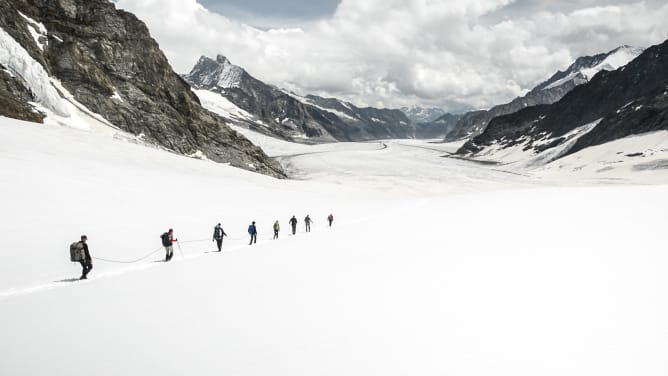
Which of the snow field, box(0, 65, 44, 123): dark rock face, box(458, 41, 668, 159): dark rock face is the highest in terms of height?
box(458, 41, 668, 159): dark rock face

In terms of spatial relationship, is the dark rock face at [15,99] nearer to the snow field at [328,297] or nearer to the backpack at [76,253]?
the snow field at [328,297]

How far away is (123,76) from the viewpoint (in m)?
76.2

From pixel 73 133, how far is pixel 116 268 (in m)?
38.7

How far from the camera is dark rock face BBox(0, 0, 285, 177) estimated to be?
65812 millimetres

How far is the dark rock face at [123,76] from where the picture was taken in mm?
65812

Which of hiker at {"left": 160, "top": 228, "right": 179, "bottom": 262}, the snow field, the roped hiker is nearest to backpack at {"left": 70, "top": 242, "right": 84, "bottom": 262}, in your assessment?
the roped hiker

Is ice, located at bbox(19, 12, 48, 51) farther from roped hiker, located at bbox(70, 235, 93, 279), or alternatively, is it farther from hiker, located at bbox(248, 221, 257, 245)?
roped hiker, located at bbox(70, 235, 93, 279)

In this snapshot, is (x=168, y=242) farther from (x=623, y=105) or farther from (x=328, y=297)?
(x=623, y=105)

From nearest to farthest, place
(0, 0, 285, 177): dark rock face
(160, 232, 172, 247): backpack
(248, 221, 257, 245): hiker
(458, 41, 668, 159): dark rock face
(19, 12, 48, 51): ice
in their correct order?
(160, 232, 172, 247): backpack
(248, 221, 257, 245): hiker
(19, 12, 48, 51): ice
(0, 0, 285, 177): dark rock face
(458, 41, 668, 159): dark rock face

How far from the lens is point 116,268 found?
48.9 ft

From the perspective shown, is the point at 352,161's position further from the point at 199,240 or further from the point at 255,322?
the point at 255,322

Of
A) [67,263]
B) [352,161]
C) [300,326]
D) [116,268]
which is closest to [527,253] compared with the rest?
[300,326]

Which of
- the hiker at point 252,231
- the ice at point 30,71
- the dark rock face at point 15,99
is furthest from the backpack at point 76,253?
the ice at point 30,71

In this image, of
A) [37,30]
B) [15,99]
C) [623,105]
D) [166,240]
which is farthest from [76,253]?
[623,105]
